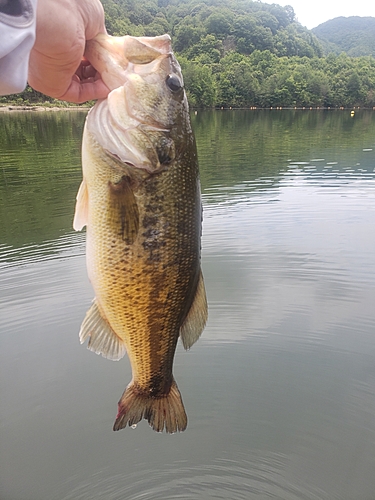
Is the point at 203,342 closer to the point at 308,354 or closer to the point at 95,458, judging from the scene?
the point at 308,354

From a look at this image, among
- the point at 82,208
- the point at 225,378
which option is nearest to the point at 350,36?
the point at 225,378

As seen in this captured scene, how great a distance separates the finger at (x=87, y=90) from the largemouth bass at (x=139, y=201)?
0.21ft

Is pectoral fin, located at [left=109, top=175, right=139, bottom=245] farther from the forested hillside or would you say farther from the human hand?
the forested hillside

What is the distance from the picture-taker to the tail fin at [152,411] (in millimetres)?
2012

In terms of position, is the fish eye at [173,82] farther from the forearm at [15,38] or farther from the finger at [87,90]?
the forearm at [15,38]

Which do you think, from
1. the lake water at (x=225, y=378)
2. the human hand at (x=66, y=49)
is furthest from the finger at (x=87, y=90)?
the lake water at (x=225, y=378)

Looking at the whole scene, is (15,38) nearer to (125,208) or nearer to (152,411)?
(125,208)

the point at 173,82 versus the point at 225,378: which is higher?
the point at 173,82

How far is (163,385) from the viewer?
204 cm

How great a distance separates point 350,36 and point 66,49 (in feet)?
701

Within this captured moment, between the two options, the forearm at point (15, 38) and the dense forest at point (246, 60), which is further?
the dense forest at point (246, 60)

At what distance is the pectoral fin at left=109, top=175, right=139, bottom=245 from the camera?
170cm

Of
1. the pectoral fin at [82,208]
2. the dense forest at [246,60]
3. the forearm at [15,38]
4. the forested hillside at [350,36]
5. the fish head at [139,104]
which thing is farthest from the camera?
→ the forested hillside at [350,36]

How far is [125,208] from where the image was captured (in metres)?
1.71
